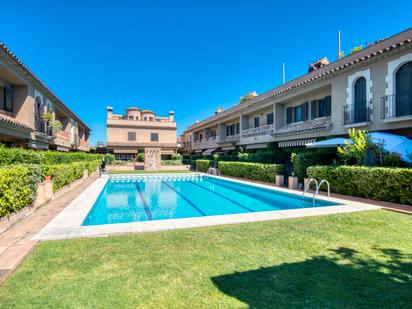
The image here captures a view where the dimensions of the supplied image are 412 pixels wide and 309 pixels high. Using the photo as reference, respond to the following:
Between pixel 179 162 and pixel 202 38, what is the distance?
78.2 feet

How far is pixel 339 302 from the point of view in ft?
11.8

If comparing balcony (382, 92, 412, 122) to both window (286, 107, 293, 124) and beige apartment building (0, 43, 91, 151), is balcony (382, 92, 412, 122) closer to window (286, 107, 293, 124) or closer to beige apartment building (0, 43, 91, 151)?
window (286, 107, 293, 124)

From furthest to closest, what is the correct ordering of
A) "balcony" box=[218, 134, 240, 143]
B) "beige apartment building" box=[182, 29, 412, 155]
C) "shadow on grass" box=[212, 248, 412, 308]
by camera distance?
1. "balcony" box=[218, 134, 240, 143]
2. "beige apartment building" box=[182, 29, 412, 155]
3. "shadow on grass" box=[212, 248, 412, 308]

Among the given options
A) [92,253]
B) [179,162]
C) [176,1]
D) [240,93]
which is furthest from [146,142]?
[92,253]

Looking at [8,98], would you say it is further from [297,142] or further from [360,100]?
[360,100]

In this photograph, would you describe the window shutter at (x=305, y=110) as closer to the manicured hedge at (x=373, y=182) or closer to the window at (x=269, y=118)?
the window at (x=269, y=118)

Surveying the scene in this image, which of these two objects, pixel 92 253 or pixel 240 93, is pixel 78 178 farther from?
pixel 240 93

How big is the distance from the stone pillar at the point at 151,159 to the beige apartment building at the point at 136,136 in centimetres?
954

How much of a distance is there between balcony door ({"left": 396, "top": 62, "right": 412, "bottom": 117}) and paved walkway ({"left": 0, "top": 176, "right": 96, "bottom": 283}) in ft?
59.6

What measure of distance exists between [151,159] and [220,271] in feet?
123

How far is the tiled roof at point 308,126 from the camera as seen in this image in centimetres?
1896

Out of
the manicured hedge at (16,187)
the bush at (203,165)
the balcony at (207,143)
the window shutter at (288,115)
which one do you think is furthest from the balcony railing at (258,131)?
the manicured hedge at (16,187)

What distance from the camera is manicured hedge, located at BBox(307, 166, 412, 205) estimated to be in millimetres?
10617

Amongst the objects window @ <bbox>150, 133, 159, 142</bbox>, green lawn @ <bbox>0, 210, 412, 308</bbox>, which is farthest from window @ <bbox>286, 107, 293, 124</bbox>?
window @ <bbox>150, 133, 159, 142</bbox>
